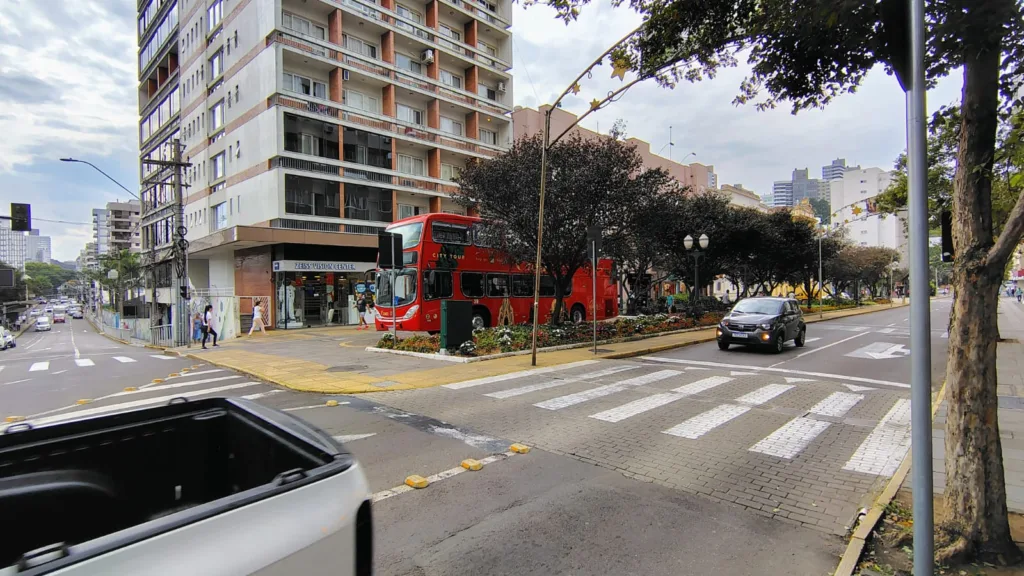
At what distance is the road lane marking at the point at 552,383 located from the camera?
884cm

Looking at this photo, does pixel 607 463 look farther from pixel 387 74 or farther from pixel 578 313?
pixel 387 74

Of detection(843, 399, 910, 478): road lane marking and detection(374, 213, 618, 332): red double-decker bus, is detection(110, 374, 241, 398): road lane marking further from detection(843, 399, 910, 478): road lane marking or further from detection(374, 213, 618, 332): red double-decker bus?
detection(843, 399, 910, 478): road lane marking

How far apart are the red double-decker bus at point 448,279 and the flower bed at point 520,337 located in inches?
45.2

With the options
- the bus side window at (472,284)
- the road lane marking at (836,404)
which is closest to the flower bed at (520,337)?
the bus side window at (472,284)

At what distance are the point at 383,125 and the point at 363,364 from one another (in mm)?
26271

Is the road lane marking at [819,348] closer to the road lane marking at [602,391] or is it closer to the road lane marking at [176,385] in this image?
the road lane marking at [602,391]

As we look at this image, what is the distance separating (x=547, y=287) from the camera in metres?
22.9

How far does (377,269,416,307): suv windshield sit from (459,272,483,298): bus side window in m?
1.99

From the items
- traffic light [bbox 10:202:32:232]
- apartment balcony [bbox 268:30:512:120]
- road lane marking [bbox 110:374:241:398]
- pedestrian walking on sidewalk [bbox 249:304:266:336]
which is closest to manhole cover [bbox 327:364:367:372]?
road lane marking [bbox 110:374:241:398]

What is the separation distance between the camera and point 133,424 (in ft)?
7.98

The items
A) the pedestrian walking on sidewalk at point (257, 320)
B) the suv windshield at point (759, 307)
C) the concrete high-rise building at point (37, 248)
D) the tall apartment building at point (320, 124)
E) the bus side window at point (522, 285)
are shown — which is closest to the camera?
the suv windshield at point (759, 307)

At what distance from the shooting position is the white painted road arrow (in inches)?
553

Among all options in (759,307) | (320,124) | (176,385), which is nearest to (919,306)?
(176,385)

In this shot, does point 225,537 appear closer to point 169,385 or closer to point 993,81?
point 993,81
